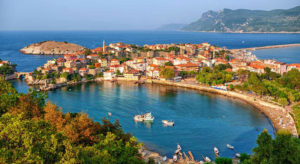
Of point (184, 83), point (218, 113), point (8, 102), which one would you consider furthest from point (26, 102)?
point (184, 83)

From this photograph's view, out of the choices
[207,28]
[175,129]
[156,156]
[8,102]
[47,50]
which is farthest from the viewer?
[207,28]

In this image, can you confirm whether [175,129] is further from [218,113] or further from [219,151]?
[218,113]

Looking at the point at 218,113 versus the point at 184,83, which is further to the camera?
the point at 184,83

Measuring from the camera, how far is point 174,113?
18828 millimetres

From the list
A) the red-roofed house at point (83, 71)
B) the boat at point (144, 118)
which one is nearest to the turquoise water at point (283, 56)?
the red-roofed house at point (83, 71)

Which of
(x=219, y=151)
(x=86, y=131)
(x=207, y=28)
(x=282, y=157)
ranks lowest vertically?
(x=219, y=151)

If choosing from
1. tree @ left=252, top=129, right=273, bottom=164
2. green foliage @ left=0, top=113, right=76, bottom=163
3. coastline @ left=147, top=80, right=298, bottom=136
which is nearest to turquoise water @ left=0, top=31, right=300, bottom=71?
coastline @ left=147, top=80, right=298, bottom=136

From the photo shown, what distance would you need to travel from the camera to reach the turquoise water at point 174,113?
1427 cm

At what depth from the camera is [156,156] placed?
40.3 ft

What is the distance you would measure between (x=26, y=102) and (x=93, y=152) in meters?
6.41

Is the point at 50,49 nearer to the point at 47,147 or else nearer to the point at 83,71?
the point at 83,71

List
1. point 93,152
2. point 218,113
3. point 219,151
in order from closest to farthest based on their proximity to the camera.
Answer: point 93,152 → point 219,151 → point 218,113

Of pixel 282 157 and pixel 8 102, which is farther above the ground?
pixel 8 102

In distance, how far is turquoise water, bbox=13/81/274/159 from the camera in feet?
46.8
